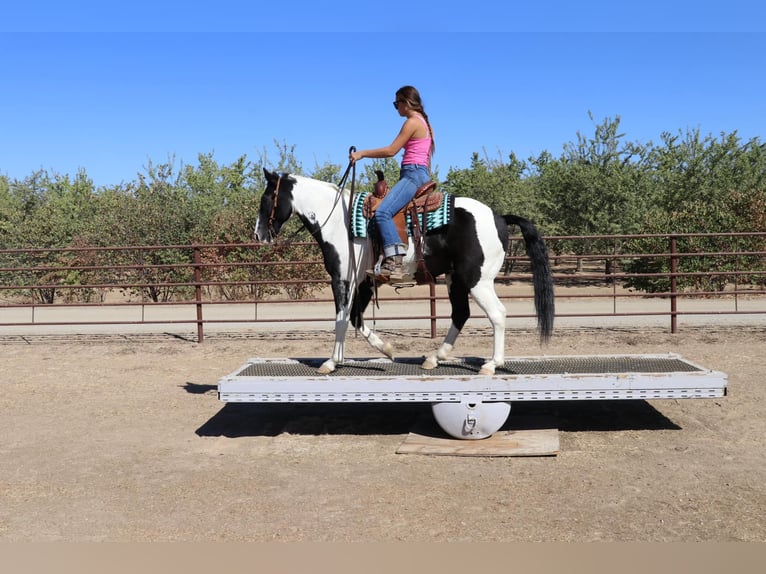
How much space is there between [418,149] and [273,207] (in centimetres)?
136

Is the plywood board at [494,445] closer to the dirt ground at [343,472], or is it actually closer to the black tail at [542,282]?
the dirt ground at [343,472]

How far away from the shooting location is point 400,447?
18.4ft

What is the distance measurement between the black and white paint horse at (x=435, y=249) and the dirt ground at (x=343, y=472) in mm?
1020

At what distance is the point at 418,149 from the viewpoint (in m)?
5.89

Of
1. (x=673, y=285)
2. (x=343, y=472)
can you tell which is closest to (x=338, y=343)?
(x=343, y=472)

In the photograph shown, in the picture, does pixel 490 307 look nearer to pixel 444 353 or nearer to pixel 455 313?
pixel 455 313

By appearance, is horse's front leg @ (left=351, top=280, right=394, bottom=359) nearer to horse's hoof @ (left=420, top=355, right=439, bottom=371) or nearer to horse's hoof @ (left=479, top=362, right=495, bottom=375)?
horse's hoof @ (left=420, top=355, right=439, bottom=371)

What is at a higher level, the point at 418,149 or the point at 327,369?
the point at 418,149

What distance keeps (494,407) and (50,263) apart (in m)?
19.2


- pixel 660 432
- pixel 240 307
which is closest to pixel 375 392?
pixel 660 432

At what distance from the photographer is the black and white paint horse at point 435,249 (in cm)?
596

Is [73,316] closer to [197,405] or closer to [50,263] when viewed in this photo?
[50,263]

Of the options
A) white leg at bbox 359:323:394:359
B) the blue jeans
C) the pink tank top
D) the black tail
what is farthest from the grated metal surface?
the pink tank top

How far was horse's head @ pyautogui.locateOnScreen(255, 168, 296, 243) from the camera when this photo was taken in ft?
20.1
